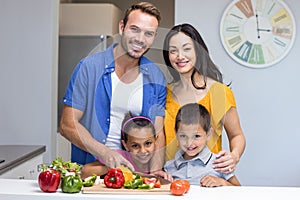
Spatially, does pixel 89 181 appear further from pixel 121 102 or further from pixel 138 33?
pixel 138 33

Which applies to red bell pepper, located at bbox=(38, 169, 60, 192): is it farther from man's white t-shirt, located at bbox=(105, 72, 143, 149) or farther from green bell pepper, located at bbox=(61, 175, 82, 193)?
man's white t-shirt, located at bbox=(105, 72, 143, 149)

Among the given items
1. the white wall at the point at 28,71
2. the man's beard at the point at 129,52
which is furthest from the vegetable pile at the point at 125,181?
the white wall at the point at 28,71

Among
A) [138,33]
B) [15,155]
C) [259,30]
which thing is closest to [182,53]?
[138,33]

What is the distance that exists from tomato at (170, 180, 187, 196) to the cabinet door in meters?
0.97

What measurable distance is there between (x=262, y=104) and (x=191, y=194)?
2133 mm

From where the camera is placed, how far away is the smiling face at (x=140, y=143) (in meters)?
1.64

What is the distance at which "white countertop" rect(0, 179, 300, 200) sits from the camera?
153cm

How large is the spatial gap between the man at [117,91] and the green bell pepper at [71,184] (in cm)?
14

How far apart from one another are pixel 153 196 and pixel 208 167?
0.29 meters

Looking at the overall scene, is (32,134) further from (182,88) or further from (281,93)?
(182,88)

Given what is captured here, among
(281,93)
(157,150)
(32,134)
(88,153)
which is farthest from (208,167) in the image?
(32,134)

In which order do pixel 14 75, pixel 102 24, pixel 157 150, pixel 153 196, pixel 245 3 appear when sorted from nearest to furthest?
pixel 153 196 → pixel 157 150 → pixel 245 3 → pixel 14 75 → pixel 102 24

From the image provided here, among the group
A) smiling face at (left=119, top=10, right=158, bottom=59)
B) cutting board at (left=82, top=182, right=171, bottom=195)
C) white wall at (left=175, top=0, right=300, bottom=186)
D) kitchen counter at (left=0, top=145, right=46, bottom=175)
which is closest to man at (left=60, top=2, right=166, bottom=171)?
smiling face at (left=119, top=10, right=158, bottom=59)

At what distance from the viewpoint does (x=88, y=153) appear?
173cm
